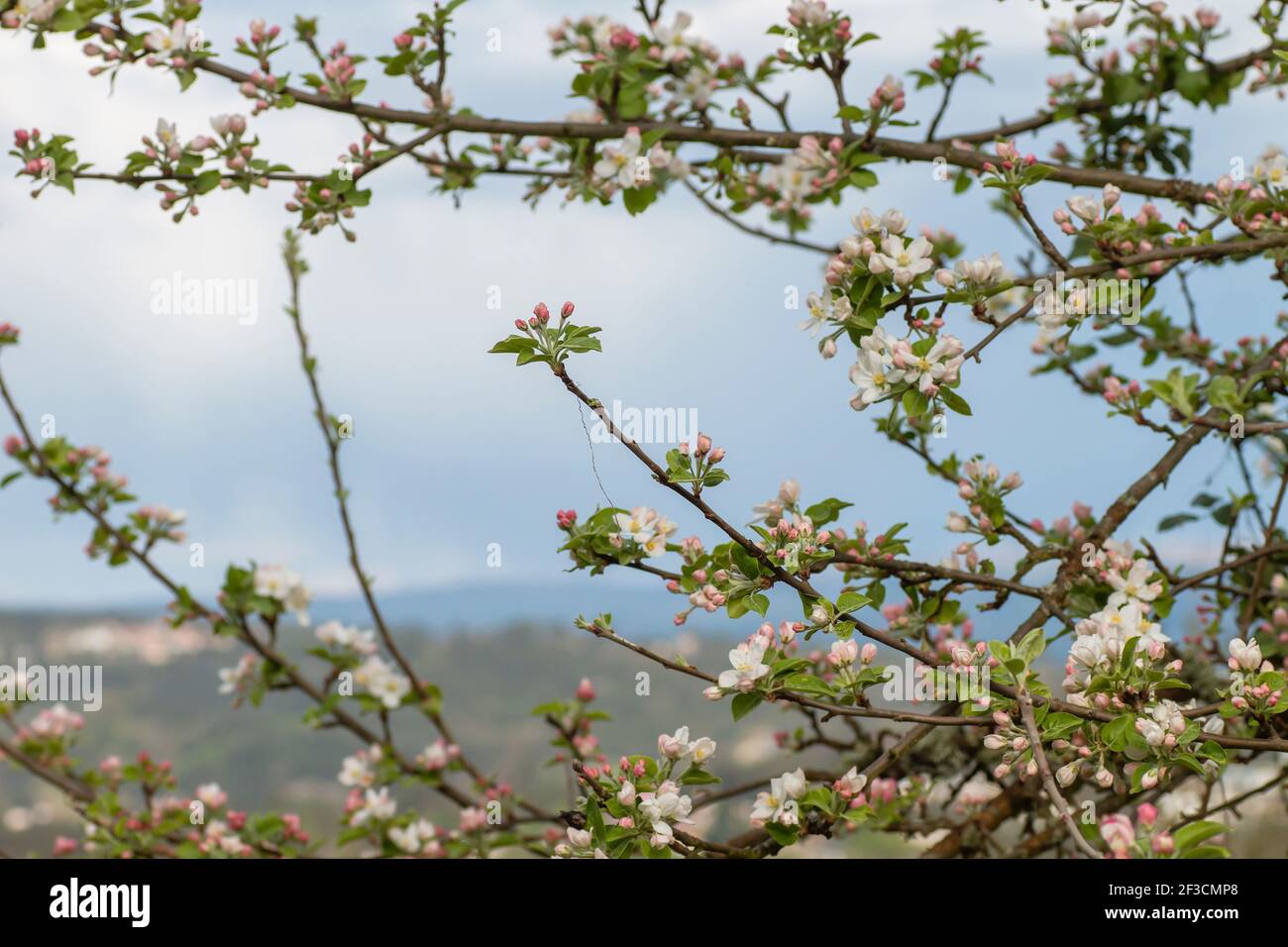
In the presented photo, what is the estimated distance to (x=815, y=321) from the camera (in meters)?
2.27

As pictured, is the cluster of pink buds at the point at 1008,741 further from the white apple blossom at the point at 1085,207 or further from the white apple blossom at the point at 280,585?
the white apple blossom at the point at 280,585

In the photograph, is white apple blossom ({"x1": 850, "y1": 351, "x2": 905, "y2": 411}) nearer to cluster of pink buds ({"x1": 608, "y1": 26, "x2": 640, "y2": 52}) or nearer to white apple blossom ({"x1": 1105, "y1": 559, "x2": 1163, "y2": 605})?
white apple blossom ({"x1": 1105, "y1": 559, "x2": 1163, "y2": 605})

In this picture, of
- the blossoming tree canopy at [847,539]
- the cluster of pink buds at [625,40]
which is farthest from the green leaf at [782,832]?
the cluster of pink buds at [625,40]

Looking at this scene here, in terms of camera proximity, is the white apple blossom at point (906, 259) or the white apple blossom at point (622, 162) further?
the white apple blossom at point (622, 162)

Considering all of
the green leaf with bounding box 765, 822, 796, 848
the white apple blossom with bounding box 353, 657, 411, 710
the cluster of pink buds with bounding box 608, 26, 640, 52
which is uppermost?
the cluster of pink buds with bounding box 608, 26, 640, 52

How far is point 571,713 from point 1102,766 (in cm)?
191

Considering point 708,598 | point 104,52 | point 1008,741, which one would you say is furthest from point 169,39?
point 1008,741

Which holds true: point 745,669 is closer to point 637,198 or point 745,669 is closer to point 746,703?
point 746,703

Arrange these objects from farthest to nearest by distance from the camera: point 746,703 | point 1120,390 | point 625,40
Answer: point 625,40 → point 1120,390 → point 746,703

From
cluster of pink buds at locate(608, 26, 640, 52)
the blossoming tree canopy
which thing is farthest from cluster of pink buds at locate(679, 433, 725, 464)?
cluster of pink buds at locate(608, 26, 640, 52)
